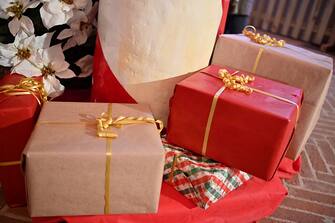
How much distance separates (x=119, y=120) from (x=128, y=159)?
16cm

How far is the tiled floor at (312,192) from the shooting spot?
129 cm

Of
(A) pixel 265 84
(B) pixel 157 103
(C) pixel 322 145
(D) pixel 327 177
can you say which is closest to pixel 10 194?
(B) pixel 157 103

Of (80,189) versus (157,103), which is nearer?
(80,189)

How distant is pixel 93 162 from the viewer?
856 millimetres

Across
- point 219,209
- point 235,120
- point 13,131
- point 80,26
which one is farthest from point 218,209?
point 80,26

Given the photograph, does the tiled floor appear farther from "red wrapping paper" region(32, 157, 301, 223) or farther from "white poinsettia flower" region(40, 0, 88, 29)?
"white poinsettia flower" region(40, 0, 88, 29)

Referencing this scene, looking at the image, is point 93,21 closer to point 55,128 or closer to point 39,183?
point 55,128

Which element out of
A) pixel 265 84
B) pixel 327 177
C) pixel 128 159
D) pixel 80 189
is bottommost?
pixel 327 177

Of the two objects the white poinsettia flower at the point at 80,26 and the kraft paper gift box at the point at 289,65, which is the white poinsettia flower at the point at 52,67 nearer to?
the white poinsettia flower at the point at 80,26

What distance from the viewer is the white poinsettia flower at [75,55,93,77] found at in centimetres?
133

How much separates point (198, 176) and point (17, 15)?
924 mm

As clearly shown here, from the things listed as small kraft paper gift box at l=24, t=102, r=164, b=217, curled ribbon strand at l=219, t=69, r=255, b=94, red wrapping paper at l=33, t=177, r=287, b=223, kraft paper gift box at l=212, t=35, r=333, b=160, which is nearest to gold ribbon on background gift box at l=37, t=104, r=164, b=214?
small kraft paper gift box at l=24, t=102, r=164, b=217

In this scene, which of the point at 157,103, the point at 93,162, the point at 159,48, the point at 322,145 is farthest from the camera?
the point at 322,145

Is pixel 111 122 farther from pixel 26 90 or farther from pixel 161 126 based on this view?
pixel 26 90
